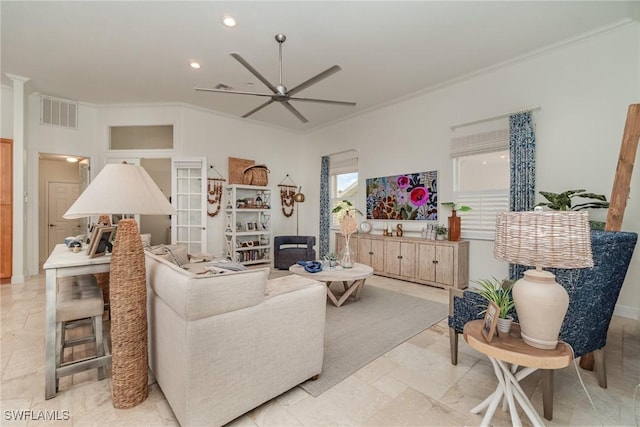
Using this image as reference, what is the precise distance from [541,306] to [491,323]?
24cm

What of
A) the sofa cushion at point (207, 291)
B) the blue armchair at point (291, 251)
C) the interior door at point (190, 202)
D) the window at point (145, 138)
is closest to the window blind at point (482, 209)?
the blue armchair at point (291, 251)

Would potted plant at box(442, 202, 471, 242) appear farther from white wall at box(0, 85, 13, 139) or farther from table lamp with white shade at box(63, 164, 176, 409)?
white wall at box(0, 85, 13, 139)

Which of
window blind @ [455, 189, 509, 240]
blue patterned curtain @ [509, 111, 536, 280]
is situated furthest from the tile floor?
window blind @ [455, 189, 509, 240]

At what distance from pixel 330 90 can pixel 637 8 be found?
3.55 metres

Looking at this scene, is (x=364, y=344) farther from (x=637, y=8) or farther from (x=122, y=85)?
(x=122, y=85)

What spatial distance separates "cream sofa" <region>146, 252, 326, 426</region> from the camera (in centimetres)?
137

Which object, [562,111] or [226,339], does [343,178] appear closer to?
[562,111]

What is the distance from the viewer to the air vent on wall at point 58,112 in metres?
4.93

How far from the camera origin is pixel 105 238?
212cm

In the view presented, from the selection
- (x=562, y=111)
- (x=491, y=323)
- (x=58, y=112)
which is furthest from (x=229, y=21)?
(x=58, y=112)

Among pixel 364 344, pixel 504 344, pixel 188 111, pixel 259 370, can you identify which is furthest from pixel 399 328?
pixel 188 111

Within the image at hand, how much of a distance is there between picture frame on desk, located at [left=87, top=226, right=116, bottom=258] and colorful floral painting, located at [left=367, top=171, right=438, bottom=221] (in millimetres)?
4275

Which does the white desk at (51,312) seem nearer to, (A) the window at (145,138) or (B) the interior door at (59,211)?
(A) the window at (145,138)

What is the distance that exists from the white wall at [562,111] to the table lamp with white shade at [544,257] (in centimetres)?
285
